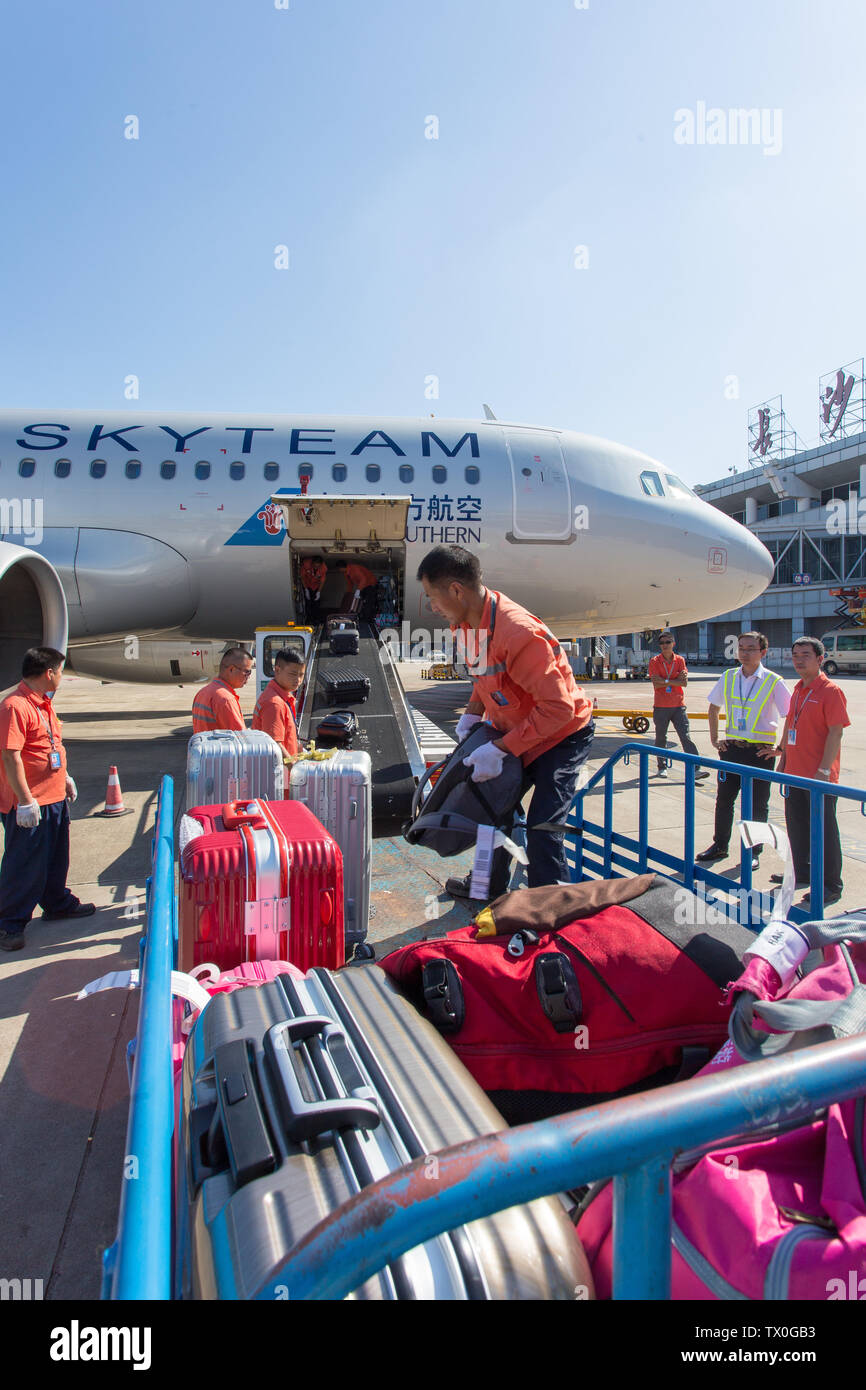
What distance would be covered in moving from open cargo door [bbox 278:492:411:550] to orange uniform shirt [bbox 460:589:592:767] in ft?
17.8

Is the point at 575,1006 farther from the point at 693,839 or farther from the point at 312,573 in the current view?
the point at 312,573

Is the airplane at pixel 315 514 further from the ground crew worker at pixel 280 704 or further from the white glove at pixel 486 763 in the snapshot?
the white glove at pixel 486 763

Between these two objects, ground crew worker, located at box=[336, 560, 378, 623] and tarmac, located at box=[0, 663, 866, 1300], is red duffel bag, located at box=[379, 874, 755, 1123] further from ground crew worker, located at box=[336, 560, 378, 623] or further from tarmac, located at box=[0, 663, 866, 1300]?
ground crew worker, located at box=[336, 560, 378, 623]

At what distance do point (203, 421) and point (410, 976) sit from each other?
952 cm

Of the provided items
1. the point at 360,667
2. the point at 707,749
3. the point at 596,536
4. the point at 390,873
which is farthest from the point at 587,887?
the point at 707,749

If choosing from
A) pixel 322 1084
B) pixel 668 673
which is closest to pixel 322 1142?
pixel 322 1084

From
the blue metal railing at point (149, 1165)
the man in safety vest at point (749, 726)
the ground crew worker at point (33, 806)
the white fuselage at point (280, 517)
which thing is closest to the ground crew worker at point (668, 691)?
the white fuselage at point (280, 517)

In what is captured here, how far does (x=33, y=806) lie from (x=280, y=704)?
181cm

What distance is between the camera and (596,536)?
1010cm

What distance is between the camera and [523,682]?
3.40 meters

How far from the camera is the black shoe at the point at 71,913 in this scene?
14.4 feet

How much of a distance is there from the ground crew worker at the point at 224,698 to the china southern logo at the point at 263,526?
14.4 ft

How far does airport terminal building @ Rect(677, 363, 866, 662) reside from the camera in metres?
45.7
